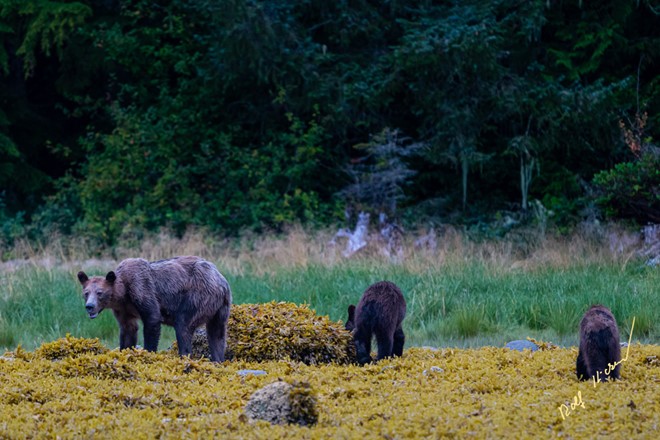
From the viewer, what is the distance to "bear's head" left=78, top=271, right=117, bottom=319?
925 cm

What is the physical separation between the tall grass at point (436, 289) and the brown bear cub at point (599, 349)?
3801 mm

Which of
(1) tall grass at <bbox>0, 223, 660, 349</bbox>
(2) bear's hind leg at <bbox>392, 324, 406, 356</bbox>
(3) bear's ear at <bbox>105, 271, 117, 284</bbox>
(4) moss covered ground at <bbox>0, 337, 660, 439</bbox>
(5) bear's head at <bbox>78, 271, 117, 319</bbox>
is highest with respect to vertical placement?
(3) bear's ear at <bbox>105, 271, 117, 284</bbox>

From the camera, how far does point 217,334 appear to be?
978 cm

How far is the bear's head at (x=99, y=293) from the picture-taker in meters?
9.25

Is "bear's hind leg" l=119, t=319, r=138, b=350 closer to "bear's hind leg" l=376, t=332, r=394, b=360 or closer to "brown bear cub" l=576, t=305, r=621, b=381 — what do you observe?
"bear's hind leg" l=376, t=332, r=394, b=360

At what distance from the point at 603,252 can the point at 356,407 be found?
469 inches

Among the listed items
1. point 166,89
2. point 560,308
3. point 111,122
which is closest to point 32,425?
point 560,308

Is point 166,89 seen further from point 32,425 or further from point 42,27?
point 32,425

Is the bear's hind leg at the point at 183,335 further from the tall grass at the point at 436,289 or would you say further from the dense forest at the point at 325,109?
the dense forest at the point at 325,109

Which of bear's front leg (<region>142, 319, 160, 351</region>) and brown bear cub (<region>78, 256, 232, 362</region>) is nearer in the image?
brown bear cub (<region>78, 256, 232, 362</region>)

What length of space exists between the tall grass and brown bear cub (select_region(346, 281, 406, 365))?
2578 mm

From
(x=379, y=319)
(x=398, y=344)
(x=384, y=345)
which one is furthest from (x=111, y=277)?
(x=398, y=344)

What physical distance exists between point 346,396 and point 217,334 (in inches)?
95.0

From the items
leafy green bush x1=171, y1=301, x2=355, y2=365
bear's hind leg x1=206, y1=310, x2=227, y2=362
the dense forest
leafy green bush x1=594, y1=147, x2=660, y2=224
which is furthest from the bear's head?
the dense forest
